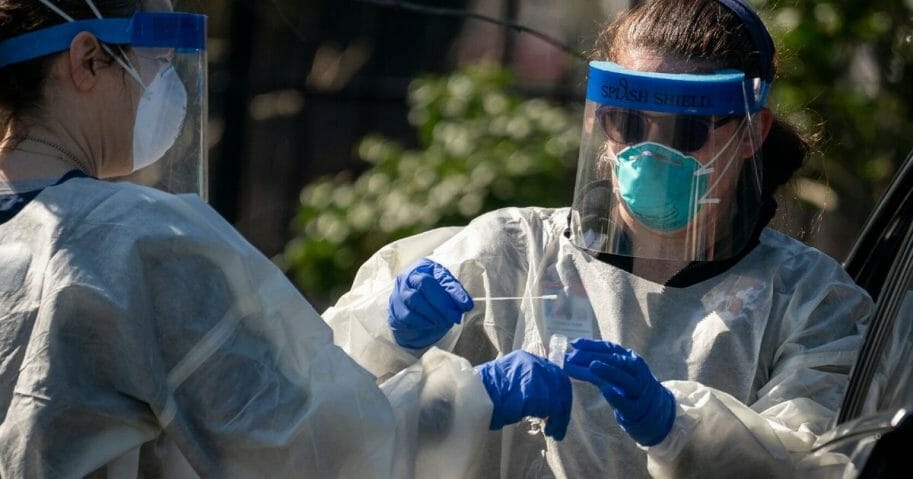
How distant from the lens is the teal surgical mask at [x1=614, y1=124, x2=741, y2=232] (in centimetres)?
260

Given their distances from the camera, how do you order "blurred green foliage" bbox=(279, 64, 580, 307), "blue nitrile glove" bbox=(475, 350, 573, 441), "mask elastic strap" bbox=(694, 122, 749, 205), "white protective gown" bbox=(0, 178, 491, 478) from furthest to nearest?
1. "blurred green foliage" bbox=(279, 64, 580, 307)
2. "mask elastic strap" bbox=(694, 122, 749, 205)
3. "blue nitrile glove" bbox=(475, 350, 573, 441)
4. "white protective gown" bbox=(0, 178, 491, 478)

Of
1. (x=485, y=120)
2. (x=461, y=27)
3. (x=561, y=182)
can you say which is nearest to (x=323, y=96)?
(x=461, y=27)

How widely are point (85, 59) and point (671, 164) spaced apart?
1.09 meters

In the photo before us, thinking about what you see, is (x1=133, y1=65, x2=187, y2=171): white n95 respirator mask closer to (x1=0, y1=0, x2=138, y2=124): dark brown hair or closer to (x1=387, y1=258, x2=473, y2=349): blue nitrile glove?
(x1=0, y1=0, x2=138, y2=124): dark brown hair

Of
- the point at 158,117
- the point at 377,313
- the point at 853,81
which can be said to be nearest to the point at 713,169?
the point at 377,313

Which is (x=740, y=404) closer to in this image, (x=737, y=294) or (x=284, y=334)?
(x=737, y=294)

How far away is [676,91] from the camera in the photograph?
2568mm

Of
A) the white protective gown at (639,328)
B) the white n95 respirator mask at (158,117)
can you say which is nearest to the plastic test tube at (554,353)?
the white protective gown at (639,328)

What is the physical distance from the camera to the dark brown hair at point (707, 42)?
268cm

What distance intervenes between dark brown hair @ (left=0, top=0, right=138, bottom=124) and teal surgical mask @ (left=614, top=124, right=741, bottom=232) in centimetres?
103

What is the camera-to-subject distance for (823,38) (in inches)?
199

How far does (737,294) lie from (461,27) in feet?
16.2

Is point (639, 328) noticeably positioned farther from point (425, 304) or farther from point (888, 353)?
point (888, 353)

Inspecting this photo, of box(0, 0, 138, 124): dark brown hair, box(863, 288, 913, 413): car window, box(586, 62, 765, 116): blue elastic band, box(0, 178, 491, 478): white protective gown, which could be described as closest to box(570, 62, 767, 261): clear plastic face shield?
box(586, 62, 765, 116): blue elastic band
